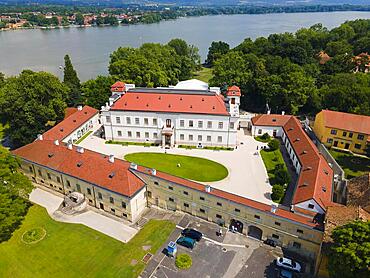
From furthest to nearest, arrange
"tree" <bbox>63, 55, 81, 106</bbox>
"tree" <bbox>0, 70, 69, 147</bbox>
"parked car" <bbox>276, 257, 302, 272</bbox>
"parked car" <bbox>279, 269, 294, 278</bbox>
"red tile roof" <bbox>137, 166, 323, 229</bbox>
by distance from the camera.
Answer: "tree" <bbox>63, 55, 81, 106</bbox>, "tree" <bbox>0, 70, 69, 147</bbox>, "red tile roof" <bbox>137, 166, 323, 229</bbox>, "parked car" <bbox>276, 257, 302, 272</bbox>, "parked car" <bbox>279, 269, 294, 278</bbox>

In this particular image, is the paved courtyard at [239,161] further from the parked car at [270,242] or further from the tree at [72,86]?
the tree at [72,86]

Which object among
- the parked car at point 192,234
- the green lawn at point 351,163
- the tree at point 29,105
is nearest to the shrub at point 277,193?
the parked car at point 192,234

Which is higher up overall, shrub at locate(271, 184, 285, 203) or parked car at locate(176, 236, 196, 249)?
shrub at locate(271, 184, 285, 203)

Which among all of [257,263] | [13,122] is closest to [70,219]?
[257,263]

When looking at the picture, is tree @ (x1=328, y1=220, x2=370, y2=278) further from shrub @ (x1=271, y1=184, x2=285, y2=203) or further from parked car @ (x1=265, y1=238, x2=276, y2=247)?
shrub @ (x1=271, y1=184, x2=285, y2=203)

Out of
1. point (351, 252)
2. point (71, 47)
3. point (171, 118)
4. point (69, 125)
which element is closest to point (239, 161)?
point (171, 118)

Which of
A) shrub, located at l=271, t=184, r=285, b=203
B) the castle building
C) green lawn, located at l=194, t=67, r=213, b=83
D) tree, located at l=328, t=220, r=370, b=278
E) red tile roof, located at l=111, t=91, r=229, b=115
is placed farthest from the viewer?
green lawn, located at l=194, t=67, r=213, b=83

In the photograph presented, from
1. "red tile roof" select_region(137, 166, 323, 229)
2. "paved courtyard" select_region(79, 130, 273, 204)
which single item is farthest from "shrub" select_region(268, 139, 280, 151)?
"red tile roof" select_region(137, 166, 323, 229)
